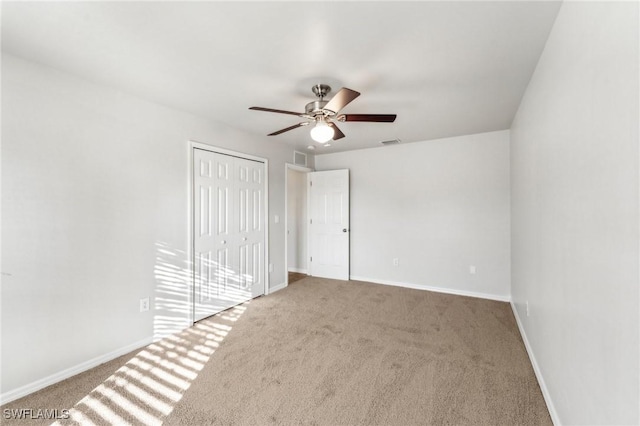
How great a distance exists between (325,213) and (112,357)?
360cm

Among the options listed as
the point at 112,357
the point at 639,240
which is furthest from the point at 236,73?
the point at 112,357

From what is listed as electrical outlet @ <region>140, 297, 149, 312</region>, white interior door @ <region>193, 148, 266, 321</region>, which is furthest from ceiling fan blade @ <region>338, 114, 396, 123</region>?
electrical outlet @ <region>140, 297, 149, 312</region>

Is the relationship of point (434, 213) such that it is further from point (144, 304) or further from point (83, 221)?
point (83, 221)

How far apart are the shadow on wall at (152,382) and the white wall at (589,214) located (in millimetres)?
2325

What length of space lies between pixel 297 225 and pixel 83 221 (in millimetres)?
3970

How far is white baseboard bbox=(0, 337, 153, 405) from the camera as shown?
6.47 feet

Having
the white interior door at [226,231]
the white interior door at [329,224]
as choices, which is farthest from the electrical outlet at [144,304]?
the white interior door at [329,224]

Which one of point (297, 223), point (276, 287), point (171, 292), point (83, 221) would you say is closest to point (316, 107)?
point (83, 221)

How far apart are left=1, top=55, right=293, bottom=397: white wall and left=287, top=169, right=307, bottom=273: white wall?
2912 mm

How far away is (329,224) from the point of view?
206 inches

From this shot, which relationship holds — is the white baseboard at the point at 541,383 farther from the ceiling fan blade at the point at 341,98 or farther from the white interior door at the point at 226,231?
the white interior door at the point at 226,231

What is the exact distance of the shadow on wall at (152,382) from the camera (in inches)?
72.2

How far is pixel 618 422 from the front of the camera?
3.23 ft

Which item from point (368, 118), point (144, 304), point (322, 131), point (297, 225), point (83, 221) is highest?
point (368, 118)
